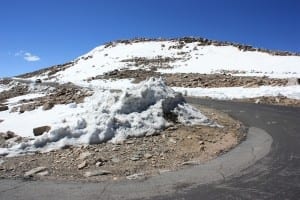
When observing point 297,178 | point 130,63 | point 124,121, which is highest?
point 130,63

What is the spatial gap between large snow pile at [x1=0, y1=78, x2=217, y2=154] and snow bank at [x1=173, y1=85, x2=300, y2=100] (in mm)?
11180

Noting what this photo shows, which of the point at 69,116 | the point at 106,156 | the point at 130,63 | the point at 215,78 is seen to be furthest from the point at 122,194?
the point at 130,63

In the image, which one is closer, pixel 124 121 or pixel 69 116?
pixel 124 121

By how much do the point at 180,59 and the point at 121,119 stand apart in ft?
132

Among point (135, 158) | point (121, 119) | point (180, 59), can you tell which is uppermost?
point (180, 59)

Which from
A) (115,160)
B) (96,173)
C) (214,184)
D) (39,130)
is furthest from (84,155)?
(214,184)

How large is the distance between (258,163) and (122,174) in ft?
9.76

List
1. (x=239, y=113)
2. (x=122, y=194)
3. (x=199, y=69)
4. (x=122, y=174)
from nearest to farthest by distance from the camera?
1. (x=122, y=194)
2. (x=122, y=174)
3. (x=239, y=113)
4. (x=199, y=69)

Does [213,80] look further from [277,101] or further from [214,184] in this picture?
[214,184]

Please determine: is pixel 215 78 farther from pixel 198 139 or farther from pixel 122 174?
pixel 122 174

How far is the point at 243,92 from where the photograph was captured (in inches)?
1009

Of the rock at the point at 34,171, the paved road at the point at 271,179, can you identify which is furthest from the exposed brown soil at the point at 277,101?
the rock at the point at 34,171

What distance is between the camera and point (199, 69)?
43.2 m

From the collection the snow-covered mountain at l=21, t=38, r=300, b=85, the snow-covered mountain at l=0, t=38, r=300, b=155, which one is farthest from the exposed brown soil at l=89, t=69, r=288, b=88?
the snow-covered mountain at l=21, t=38, r=300, b=85
